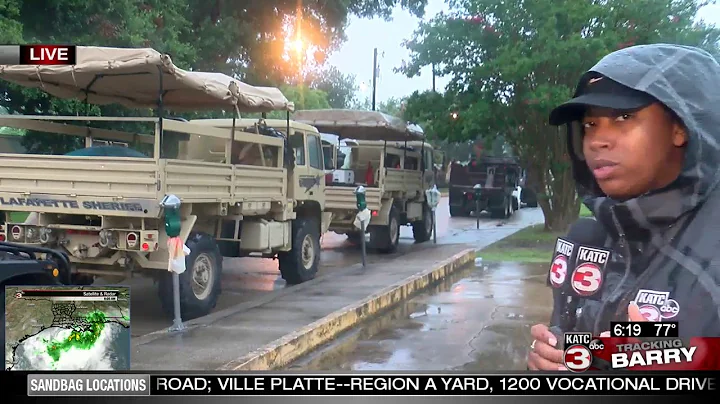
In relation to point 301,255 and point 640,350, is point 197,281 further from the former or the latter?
point 640,350

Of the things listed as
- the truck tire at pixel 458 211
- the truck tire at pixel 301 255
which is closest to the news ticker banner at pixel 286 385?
the truck tire at pixel 301 255

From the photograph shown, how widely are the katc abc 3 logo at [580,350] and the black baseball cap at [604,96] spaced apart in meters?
0.68

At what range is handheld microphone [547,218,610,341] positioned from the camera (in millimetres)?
1873

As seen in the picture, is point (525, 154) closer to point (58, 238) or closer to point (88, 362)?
point (58, 238)

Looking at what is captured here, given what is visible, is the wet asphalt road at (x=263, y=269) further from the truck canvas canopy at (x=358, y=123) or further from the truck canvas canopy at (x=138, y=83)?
the truck canvas canopy at (x=358, y=123)

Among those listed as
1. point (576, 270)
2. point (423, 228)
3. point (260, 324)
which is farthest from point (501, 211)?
point (576, 270)

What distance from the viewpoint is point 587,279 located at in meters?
1.88

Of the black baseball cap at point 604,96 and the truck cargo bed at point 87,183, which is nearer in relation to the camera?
the black baseball cap at point 604,96

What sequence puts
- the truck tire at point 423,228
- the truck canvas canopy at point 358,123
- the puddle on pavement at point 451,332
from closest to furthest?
the puddle on pavement at point 451,332 → the truck canvas canopy at point 358,123 → the truck tire at point 423,228

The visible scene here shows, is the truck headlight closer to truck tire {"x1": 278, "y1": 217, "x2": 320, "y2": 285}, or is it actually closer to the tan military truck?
the tan military truck

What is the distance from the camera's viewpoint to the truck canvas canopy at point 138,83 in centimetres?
470

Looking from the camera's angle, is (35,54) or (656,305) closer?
(656,305)

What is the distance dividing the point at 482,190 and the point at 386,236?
7080 millimetres

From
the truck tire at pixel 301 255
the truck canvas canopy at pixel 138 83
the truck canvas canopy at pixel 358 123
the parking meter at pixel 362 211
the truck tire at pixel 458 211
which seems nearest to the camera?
the truck canvas canopy at pixel 138 83
